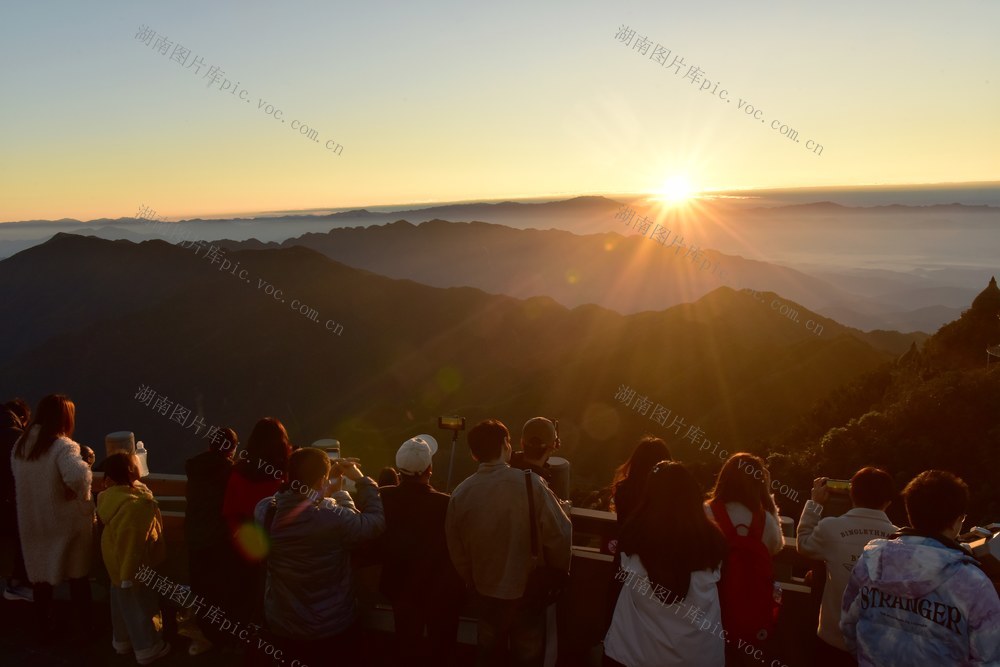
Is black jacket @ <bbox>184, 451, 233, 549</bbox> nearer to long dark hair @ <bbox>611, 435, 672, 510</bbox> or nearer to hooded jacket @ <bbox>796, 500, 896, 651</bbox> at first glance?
long dark hair @ <bbox>611, 435, 672, 510</bbox>

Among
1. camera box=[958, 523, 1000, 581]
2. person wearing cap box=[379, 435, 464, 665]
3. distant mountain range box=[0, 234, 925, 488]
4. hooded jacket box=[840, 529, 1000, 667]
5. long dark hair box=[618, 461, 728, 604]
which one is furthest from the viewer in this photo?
distant mountain range box=[0, 234, 925, 488]

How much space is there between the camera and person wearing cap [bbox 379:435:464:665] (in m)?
3.92

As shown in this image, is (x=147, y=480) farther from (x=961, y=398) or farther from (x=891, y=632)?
(x=961, y=398)

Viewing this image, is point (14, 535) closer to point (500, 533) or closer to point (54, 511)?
point (54, 511)

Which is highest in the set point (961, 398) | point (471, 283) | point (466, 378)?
point (471, 283)

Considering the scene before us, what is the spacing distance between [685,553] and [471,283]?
153912mm

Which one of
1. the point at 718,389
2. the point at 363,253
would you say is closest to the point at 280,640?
the point at 718,389

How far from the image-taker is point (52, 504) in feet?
15.6

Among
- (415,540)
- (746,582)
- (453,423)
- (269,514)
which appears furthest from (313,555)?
(746,582)

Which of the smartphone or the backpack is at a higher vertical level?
the smartphone

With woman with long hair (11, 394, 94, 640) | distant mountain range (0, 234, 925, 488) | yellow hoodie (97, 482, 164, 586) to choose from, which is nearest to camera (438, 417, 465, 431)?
yellow hoodie (97, 482, 164, 586)

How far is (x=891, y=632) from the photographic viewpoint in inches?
Result: 113

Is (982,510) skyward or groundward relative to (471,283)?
groundward

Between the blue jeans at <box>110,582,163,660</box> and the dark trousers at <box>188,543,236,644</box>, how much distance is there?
327 millimetres
